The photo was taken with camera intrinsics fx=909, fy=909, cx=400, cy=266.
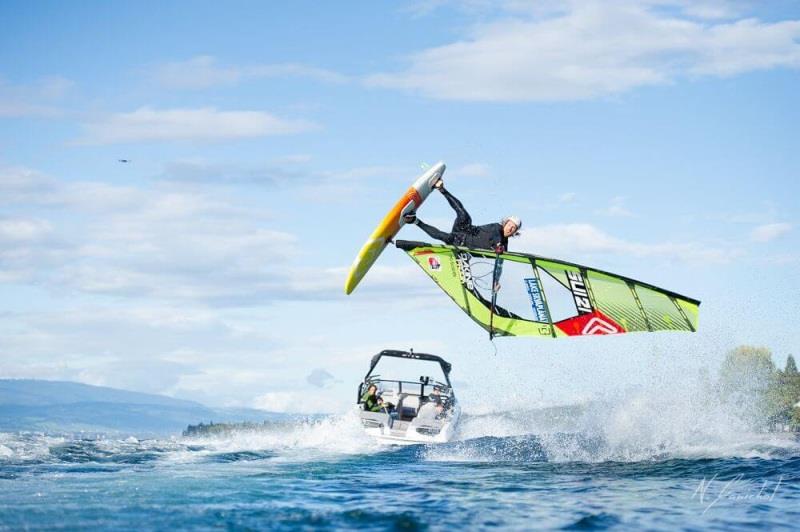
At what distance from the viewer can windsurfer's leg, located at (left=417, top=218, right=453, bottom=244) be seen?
68.2ft

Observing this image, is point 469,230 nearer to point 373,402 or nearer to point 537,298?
point 537,298

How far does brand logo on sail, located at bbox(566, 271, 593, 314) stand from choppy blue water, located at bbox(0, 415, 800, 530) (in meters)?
3.39

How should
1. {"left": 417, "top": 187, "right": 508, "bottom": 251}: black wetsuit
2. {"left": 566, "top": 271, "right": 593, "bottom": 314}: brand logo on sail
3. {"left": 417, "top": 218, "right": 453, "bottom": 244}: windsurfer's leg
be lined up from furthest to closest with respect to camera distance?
{"left": 417, "top": 218, "right": 453, "bottom": 244}: windsurfer's leg, {"left": 417, "top": 187, "right": 508, "bottom": 251}: black wetsuit, {"left": 566, "top": 271, "right": 593, "bottom": 314}: brand logo on sail

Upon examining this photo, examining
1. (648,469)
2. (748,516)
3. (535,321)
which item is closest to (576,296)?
(535,321)

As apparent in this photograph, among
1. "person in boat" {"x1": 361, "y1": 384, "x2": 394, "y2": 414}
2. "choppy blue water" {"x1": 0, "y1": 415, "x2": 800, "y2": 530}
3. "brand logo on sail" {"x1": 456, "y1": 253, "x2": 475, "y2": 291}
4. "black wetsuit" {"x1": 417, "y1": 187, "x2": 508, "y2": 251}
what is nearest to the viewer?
"choppy blue water" {"x1": 0, "y1": 415, "x2": 800, "y2": 530}

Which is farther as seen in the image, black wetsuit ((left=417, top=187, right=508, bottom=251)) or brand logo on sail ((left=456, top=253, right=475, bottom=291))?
brand logo on sail ((left=456, top=253, right=475, bottom=291))

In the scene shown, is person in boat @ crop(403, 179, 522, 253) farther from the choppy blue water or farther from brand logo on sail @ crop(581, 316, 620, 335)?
the choppy blue water

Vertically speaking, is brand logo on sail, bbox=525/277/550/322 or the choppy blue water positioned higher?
brand logo on sail, bbox=525/277/550/322

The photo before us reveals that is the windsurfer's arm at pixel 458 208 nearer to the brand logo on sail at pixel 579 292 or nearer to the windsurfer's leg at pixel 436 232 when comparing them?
the windsurfer's leg at pixel 436 232

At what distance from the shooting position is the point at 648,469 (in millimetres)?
18688

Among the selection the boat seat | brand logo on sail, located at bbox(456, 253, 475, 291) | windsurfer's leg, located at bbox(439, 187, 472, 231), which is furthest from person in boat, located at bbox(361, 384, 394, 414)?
windsurfer's leg, located at bbox(439, 187, 472, 231)

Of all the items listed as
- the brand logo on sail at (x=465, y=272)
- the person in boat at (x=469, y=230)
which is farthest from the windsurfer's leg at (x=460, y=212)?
the brand logo on sail at (x=465, y=272)

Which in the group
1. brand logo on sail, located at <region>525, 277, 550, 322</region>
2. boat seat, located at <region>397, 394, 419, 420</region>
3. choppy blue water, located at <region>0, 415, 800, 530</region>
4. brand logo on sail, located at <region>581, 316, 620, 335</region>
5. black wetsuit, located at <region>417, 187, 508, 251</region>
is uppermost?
black wetsuit, located at <region>417, 187, 508, 251</region>

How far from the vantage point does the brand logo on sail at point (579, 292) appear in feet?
65.9
